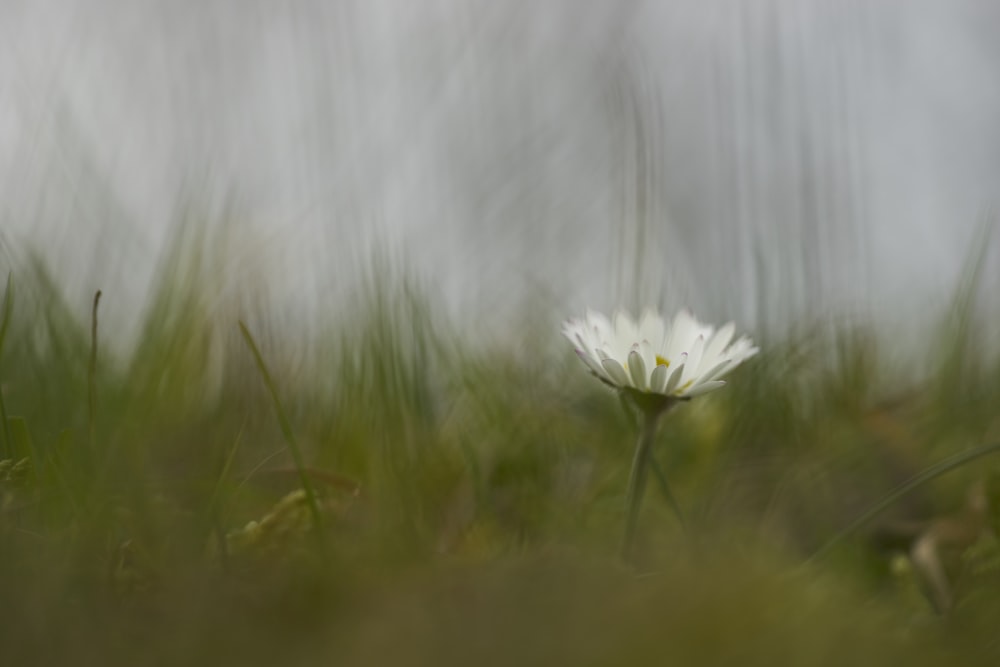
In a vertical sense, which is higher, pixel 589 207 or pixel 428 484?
pixel 589 207

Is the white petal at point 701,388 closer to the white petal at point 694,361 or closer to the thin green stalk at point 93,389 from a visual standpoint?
the white petal at point 694,361

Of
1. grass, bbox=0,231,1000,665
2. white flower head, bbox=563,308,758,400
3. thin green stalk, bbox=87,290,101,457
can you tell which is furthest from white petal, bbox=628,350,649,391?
thin green stalk, bbox=87,290,101,457

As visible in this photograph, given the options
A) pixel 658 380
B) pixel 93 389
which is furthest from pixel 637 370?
pixel 93 389

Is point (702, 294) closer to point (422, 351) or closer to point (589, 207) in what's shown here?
point (589, 207)

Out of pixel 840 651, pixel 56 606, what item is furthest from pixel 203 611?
pixel 840 651

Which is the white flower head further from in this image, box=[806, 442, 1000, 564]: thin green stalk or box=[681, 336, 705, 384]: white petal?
box=[806, 442, 1000, 564]: thin green stalk

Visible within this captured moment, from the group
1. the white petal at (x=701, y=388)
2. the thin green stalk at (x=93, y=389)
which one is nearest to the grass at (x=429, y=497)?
the thin green stalk at (x=93, y=389)

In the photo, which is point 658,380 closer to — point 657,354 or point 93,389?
point 657,354
